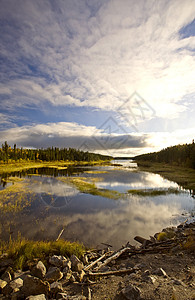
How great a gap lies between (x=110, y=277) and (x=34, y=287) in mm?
3218

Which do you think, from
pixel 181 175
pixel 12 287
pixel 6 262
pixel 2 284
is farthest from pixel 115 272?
pixel 181 175

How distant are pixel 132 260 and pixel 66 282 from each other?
4023mm

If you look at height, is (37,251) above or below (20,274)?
below

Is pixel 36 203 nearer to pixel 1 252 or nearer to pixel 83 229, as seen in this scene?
pixel 83 229

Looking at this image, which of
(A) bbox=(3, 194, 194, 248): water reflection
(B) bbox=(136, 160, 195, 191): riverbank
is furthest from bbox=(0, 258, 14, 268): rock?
(B) bbox=(136, 160, 195, 191): riverbank

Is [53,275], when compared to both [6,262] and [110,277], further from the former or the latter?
[6,262]

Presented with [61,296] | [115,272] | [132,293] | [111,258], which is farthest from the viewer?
[111,258]

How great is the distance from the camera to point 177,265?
7.35 m

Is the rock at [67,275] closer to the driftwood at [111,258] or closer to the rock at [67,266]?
the rock at [67,266]

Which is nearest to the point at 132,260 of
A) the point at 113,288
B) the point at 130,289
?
the point at 113,288

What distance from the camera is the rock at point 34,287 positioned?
5.30 metres

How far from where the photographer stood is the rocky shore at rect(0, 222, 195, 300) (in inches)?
204

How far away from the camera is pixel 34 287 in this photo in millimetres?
5348

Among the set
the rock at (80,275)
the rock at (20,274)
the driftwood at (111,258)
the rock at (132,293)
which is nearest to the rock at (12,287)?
the rock at (20,274)
